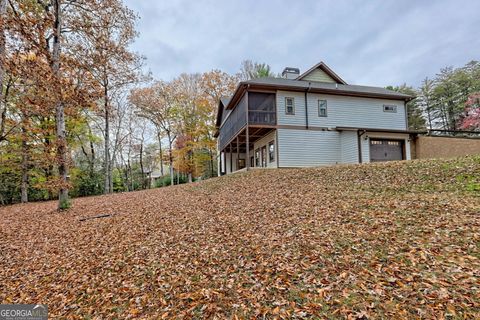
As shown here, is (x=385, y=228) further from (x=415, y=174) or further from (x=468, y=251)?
(x=415, y=174)

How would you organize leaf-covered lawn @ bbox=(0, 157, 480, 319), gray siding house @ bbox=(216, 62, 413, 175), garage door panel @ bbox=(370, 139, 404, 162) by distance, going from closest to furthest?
leaf-covered lawn @ bbox=(0, 157, 480, 319)
gray siding house @ bbox=(216, 62, 413, 175)
garage door panel @ bbox=(370, 139, 404, 162)

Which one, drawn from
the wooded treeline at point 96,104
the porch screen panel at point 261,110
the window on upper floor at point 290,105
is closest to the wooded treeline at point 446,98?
the wooded treeline at point 96,104

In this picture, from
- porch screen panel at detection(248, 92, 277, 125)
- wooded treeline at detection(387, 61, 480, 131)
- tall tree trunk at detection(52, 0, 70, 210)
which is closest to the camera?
tall tree trunk at detection(52, 0, 70, 210)

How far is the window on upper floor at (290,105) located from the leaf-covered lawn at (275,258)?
8816 millimetres

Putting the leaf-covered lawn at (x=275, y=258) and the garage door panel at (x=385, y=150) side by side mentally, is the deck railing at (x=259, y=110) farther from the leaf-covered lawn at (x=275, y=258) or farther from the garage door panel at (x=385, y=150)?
the leaf-covered lawn at (x=275, y=258)

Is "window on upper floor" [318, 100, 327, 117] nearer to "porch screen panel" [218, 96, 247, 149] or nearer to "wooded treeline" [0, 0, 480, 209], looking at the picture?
"porch screen panel" [218, 96, 247, 149]

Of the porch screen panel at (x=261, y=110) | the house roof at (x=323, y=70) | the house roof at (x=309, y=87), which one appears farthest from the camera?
the house roof at (x=323, y=70)

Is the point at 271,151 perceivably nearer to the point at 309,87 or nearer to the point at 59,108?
the point at 309,87

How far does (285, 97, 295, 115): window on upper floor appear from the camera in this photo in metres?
16.4

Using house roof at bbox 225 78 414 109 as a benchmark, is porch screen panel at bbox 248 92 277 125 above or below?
below

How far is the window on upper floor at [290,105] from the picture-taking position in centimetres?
1636

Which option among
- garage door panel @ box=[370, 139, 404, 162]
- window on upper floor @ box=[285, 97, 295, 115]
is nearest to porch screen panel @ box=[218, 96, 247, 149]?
window on upper floor @ box=[285, 97, 295, 115]
